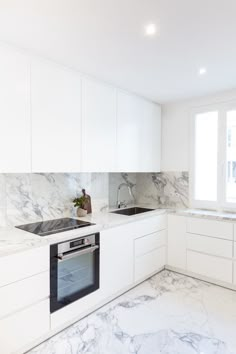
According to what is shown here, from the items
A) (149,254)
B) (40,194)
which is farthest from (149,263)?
(40,194)

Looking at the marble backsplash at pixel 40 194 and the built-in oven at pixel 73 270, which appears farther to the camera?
the marble backsplash at pixel 40 194

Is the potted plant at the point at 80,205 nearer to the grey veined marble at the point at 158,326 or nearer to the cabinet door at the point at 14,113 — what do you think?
the cabinet door at the point at 14,113

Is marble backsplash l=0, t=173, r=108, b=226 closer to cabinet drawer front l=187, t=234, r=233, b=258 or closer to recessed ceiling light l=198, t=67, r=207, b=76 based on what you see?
cabinet drawer front l=187, t=234, r=233, b=258

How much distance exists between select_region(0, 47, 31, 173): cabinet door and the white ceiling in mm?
162

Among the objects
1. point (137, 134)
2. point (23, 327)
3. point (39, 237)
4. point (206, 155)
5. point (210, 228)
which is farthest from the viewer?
point (206, 155)

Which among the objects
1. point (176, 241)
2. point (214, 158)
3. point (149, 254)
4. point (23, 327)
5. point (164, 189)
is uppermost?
point (214, 158)

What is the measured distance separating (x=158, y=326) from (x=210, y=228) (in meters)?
1.30

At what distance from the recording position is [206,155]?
3.30 metres

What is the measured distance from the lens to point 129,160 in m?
3.08

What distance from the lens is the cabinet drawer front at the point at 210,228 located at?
2803 millimetres

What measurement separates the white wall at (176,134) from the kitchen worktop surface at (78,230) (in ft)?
2.35

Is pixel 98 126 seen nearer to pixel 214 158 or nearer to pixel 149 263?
pixel 214 158

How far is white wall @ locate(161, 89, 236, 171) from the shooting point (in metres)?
3.44

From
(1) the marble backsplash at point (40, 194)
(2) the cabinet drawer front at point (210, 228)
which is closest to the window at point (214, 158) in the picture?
(2) the cabinet drawer front at point (210, 228)
